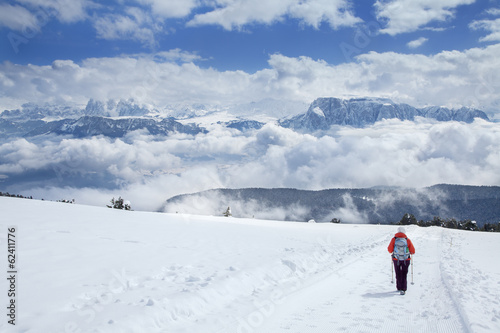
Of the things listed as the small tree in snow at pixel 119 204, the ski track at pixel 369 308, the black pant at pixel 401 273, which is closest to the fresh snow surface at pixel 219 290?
the ski track at pixel 369 308

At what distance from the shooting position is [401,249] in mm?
11570

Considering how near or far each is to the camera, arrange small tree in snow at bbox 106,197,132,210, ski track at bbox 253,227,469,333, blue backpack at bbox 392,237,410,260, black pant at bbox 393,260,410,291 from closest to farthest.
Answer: ski track at bbox 253,227,469,333
black pant at bbox 393,260,410,291
blue backpack at bbox 392,237,410,260
small tree in snow at bbox 106,197,132,210

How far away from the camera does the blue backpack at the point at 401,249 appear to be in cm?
1138

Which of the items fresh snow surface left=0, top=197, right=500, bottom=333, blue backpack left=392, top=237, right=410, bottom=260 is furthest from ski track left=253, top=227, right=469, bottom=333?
blue backpack left=392, top=237, right=410, bottom=260

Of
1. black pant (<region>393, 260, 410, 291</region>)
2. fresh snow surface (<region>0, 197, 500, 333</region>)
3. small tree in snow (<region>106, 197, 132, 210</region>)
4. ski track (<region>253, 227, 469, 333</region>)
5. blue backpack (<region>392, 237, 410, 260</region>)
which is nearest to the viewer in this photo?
ski track (<region>253, 227, 469, 333</region>)

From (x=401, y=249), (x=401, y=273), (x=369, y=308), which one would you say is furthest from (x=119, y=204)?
(x=369, y=308)

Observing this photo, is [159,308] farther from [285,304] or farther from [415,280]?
[415,280]

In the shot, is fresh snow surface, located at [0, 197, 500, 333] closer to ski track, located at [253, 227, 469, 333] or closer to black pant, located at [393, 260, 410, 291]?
ski track, located at [253, 227, 469, 333]

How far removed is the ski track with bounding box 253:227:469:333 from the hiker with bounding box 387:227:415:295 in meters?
0.41

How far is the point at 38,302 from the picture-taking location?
821 cm

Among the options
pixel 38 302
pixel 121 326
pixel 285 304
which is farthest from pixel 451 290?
pixel 38 302

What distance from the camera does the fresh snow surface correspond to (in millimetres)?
A: 7617

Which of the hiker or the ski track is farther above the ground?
the hiker

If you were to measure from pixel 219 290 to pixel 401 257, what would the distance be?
6.91 meters
